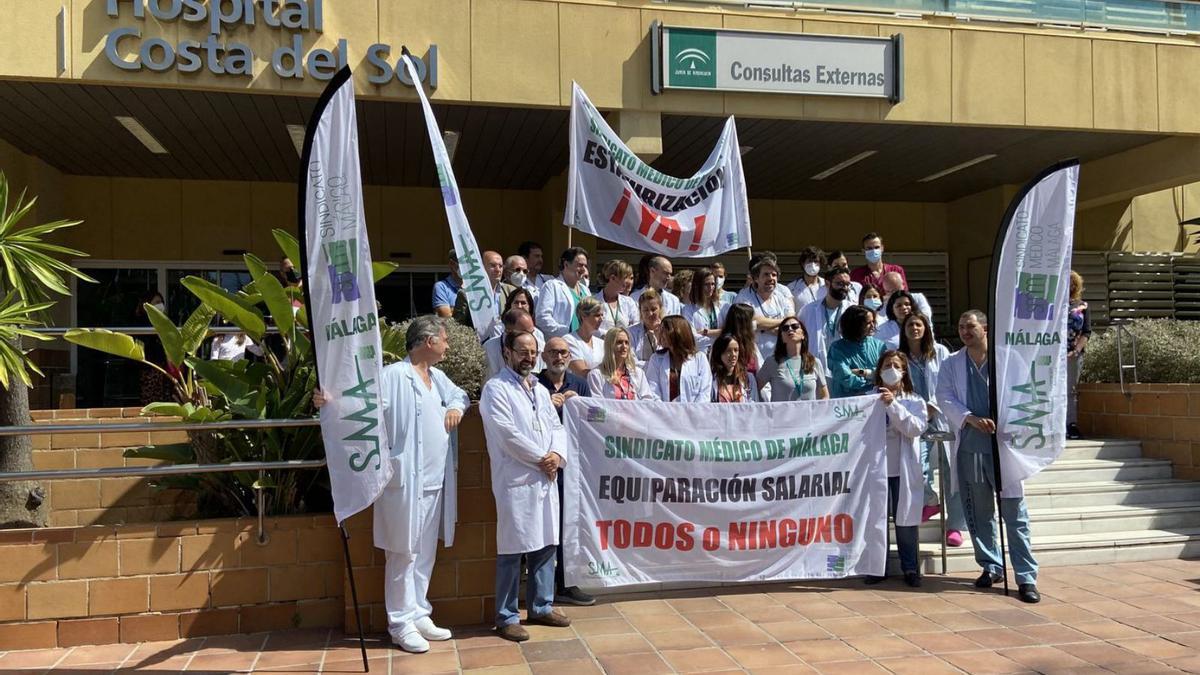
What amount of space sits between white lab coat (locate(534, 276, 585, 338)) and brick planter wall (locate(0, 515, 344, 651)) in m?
2.80

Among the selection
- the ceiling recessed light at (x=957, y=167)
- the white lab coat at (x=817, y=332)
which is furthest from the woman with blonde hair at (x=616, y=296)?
the ceiling recessed light at (x=957, y=167)

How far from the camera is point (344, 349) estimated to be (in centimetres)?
512

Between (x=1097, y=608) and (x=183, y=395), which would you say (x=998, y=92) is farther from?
(x=183, y=395)

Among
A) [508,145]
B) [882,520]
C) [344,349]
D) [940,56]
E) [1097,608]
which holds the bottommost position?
[1097,608]

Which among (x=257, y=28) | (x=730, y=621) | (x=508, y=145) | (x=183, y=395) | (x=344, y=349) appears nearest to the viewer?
(x=344, y=349)

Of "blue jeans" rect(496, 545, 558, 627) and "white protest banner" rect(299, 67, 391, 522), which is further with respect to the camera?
"blue jeans" rect(496, 545, 558, 627)

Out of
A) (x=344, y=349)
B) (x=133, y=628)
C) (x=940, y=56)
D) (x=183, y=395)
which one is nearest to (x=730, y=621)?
(x=344, y=349)

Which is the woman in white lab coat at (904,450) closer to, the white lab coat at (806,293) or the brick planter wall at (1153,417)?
the white lab coat at (806,293)

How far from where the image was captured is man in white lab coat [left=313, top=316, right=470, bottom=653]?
548cm

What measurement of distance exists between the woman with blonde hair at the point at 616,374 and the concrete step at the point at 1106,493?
408cm

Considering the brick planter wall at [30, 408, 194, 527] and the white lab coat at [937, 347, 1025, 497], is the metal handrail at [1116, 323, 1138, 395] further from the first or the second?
the brick planter wall at [30, 408, 194, 527]

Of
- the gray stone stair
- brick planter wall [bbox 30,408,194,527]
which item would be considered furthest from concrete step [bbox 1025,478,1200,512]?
brick planter wall [bbox 30,408,194,527]

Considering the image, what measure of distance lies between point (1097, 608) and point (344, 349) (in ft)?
16.9

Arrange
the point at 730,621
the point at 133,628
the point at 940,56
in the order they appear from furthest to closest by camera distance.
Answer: the point at 940,56 → the point at 730,621 → the point at 133,628
